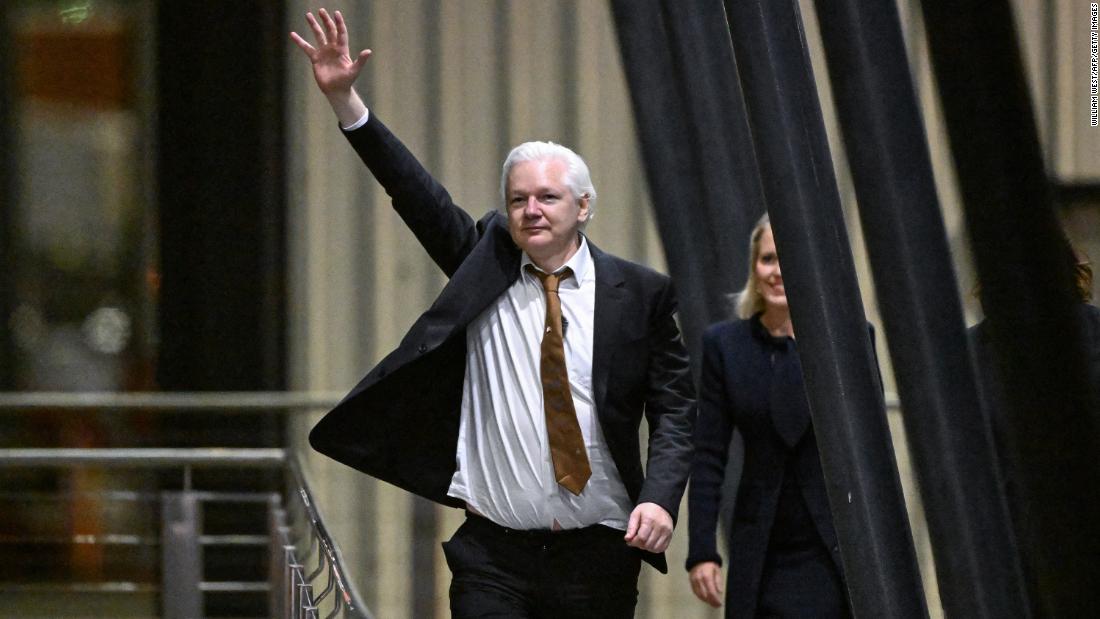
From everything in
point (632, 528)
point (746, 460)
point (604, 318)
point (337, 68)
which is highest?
point (337, 68)

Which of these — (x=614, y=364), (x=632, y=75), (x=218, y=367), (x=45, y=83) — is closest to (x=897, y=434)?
(x=632, y=75)

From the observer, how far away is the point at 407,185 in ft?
8.97

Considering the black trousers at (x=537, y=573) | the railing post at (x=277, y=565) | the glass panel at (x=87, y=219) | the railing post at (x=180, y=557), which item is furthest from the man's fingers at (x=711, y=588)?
the glass panel at (x=87, y=219)

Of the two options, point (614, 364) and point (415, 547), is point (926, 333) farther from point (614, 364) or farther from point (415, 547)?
point (415, 547)

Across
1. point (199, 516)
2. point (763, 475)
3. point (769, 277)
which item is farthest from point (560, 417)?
point (199, 516)

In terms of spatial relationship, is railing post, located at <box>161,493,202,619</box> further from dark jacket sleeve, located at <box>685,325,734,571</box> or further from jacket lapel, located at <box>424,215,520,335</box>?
jacket lapel, located at <box>424,215,520,335</box>

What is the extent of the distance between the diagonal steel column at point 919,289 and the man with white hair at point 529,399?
1.31 ft

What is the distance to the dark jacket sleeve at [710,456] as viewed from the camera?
314 centimetres

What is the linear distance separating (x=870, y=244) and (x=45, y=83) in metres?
3.35

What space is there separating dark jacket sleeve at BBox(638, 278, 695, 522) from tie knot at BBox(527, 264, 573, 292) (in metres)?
0.16

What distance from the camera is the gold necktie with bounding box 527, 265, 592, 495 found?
2.63 metres

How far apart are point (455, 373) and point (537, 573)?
0.36 metres

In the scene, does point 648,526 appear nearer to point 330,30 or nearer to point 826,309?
point 826,309

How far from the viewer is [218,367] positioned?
16.8 feet
